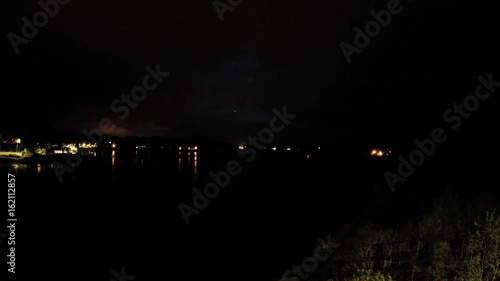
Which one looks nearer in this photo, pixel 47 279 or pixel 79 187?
pixel 47 279

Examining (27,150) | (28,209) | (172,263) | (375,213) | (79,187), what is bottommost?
(172,263)

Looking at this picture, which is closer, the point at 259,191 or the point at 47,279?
the point at 47,279

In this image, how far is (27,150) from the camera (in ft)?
180

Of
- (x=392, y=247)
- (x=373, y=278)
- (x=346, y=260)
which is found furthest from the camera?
(x=346, y=260)

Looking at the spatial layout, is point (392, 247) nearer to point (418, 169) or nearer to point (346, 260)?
point (346, 260)

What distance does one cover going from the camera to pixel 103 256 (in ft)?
42.3

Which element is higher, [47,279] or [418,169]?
[418,169]

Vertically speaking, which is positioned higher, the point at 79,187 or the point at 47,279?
the point at 79,187

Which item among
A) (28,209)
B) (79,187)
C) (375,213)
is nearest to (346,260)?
(375,213)

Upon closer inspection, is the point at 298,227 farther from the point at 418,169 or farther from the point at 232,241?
the point at 418,169

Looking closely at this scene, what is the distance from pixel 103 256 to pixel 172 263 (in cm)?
267

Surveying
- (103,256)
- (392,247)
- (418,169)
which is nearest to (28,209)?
(103,256)

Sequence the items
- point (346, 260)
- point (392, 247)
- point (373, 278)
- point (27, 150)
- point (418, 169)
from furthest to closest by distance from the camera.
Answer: point (27, 150)
point (418, 169)
point (346, 260)
point (392, 247)
point (373, 278)

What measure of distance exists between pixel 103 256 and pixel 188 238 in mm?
3963
